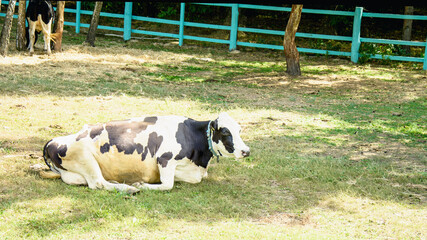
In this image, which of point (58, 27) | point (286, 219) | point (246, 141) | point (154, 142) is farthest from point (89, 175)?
point (58, 27)

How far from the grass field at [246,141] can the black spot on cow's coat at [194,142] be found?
0.33 metres

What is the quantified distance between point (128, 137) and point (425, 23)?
18.0 meters

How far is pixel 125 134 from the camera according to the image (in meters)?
5.18

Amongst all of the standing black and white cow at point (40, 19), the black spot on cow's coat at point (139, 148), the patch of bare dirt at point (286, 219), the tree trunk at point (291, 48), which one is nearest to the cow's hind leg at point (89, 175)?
the black spot on cow's coat at point (139, 148)

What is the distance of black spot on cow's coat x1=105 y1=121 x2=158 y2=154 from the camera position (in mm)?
5105

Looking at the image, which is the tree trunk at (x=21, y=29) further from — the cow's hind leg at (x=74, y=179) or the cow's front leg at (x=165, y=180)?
the cow's front leg at (x=165, y=180)

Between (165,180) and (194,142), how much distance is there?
1.81 feet

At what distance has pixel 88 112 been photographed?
841 centimetres

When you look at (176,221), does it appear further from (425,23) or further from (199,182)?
(425,23)

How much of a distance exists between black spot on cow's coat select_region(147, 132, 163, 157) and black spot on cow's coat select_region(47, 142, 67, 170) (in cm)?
88

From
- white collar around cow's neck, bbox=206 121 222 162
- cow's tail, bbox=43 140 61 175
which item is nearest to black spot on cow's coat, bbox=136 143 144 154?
white collar around cow's neck, bbox=206 121 222 162

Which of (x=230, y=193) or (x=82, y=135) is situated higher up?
(x=82, y=135)

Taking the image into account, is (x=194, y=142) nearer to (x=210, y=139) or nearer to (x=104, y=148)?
(x=210, y=139)

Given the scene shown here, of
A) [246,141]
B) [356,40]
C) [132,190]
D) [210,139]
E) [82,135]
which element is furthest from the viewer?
[356,40]
